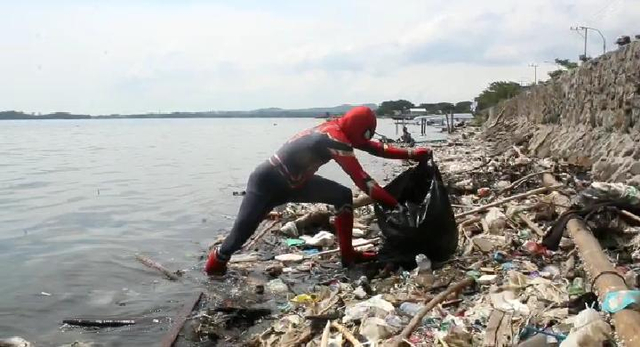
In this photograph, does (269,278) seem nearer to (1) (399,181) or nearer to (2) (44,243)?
(1) (399,181)

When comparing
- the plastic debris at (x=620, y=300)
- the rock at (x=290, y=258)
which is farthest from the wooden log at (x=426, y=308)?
the rock at (x=290, y=258)

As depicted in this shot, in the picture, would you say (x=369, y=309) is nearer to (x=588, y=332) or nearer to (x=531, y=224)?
(x=588, y=332)

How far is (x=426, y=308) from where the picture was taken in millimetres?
4191

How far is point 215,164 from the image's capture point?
27.7m

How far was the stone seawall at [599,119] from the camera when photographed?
30.5 feet

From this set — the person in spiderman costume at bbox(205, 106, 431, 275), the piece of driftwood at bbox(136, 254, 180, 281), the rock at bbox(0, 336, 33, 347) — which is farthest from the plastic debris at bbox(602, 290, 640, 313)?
the piece of driftwood at bbox(136, 254, 180, 281)

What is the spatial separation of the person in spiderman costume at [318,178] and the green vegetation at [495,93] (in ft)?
195

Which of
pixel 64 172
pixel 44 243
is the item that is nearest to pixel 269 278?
pixel 44 243

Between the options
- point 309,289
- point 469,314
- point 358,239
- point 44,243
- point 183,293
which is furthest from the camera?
point 44,243

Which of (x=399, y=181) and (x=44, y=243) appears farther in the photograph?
(x=44, y=243)

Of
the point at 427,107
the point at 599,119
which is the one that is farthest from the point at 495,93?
the point at 599,119

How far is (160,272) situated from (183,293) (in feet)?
3.84

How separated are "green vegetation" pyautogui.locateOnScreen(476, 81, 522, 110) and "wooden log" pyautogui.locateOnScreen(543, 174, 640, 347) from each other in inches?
2361

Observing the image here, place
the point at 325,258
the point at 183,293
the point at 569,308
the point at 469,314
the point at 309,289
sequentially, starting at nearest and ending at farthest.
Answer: the point at 569,308
the point at 469,314
the point at 309,289
the point at 183,293
the point at 325,258
